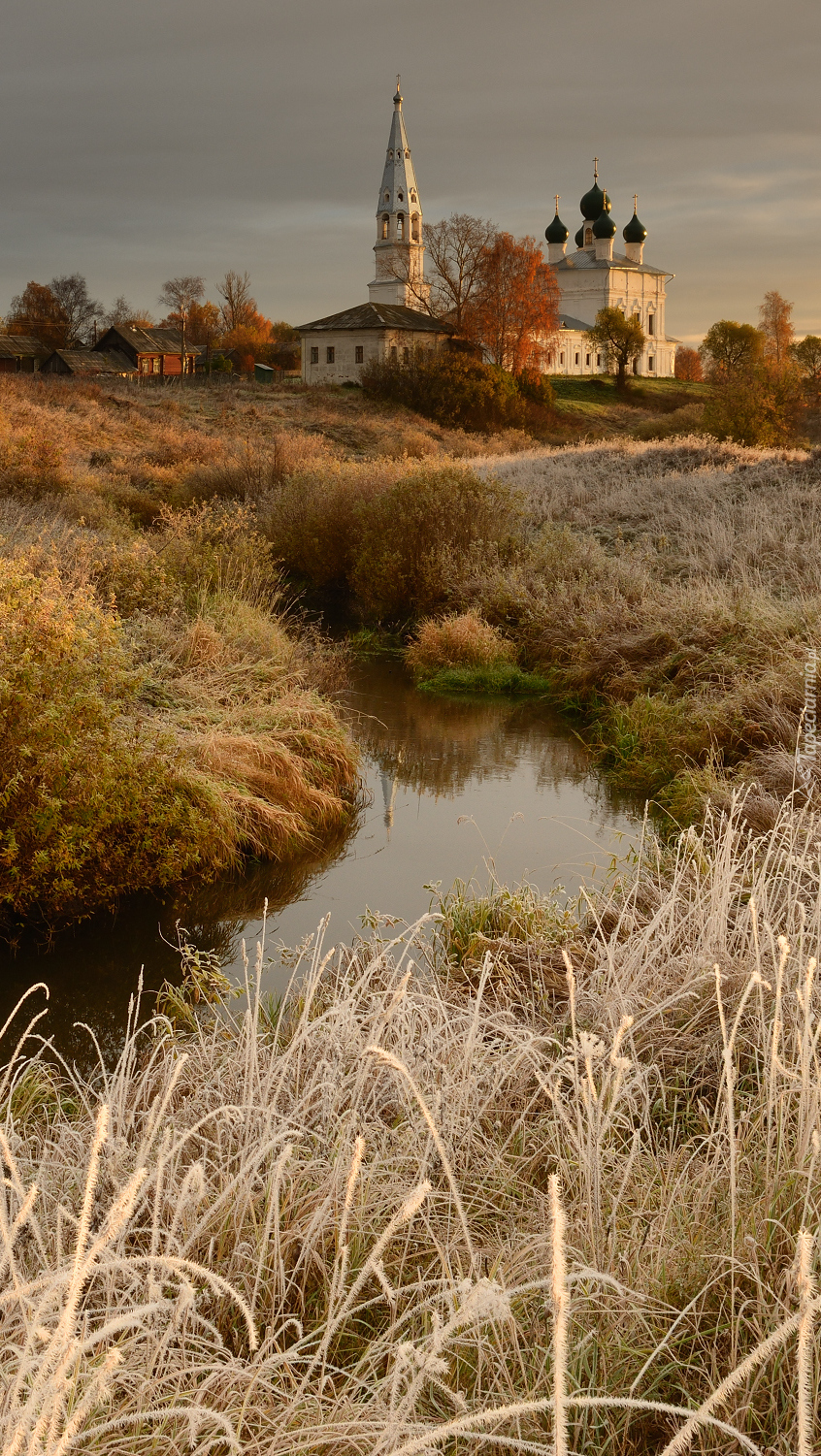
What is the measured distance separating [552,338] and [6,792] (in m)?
53.2

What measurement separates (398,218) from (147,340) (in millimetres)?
17727

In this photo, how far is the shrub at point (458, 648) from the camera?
40.8 feet

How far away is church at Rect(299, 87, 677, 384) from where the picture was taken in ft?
159

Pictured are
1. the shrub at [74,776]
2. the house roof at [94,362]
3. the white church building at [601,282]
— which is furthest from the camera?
the white church building at [601,282]

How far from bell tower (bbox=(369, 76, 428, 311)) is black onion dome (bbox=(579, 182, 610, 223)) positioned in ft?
50.2

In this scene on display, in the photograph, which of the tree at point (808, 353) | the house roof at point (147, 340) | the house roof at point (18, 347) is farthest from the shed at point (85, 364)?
the tree at point (808, 353)

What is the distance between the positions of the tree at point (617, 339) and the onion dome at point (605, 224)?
12.6 metres

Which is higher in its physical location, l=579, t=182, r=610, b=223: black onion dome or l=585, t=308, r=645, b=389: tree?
l=579, t=182, r=610, b=223: black onion dome

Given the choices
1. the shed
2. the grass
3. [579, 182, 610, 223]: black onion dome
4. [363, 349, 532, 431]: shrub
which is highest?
[579, 182, 610, 223]: black onion dome

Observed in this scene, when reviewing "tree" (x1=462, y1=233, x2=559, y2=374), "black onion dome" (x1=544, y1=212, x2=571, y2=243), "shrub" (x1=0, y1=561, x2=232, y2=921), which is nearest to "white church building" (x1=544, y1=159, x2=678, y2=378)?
"black onion dome" (x1=544, y1=212, x2=571, y2=243)

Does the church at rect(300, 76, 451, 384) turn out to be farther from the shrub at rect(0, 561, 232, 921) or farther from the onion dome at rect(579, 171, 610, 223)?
the shrub at rect(0, 561, 232, 921)

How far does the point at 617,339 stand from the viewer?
207 ft

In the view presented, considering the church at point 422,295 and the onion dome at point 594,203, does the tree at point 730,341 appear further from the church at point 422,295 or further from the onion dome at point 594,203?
the onion dome at point 594,203

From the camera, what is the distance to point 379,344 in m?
47.3
